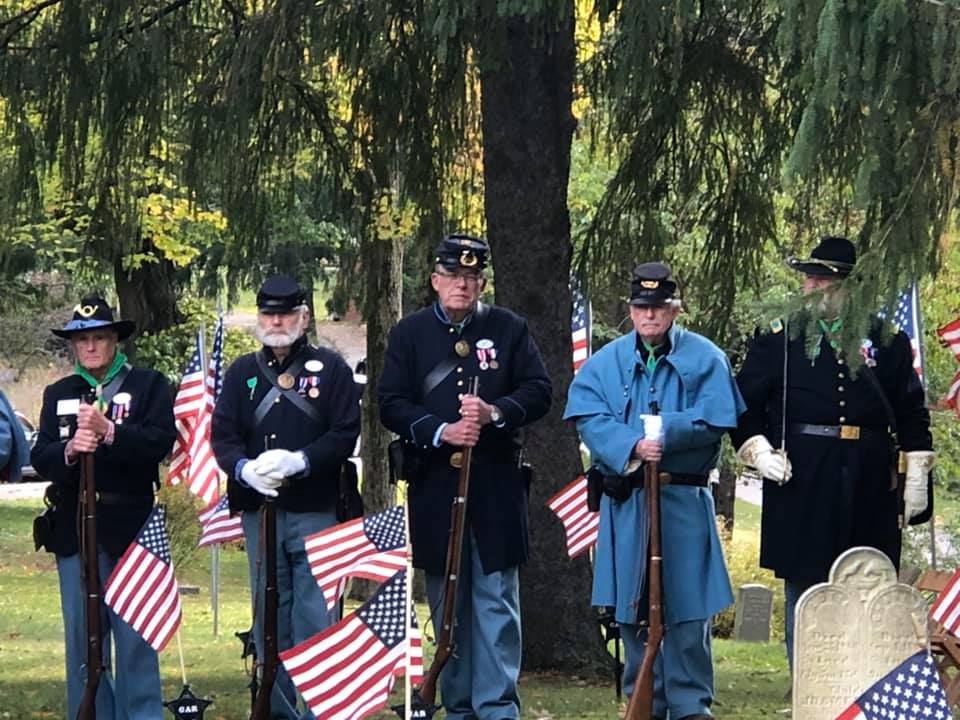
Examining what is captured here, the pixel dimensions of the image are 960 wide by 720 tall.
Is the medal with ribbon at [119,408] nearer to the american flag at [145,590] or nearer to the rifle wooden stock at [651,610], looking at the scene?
the american flag at [145,590]

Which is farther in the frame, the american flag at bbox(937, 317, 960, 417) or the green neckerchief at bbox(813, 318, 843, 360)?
the american flag at bbox(937, 317, 960, 417)

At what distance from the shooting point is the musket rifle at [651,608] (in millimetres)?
6480

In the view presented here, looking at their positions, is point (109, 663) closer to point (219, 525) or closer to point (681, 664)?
point (681, 664)

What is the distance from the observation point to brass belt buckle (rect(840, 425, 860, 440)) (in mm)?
7277

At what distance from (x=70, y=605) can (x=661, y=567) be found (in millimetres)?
2369

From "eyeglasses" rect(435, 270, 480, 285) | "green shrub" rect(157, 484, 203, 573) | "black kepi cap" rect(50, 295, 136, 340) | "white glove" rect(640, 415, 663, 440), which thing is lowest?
"green shrub" rect(157, 484, 203, 573)

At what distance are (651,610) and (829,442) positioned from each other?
116cm

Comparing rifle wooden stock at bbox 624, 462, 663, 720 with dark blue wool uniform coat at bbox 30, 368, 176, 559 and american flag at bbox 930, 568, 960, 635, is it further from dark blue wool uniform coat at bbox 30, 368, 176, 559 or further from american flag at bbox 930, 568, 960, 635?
dark blue wool uniform coat at bbox 30, 368, 176, 559

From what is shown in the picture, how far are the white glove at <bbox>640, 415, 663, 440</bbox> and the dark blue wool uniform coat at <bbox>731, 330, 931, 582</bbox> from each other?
540mm

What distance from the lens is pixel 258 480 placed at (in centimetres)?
700

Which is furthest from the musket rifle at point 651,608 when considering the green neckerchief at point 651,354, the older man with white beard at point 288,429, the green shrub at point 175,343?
the green shrub at point 175,343

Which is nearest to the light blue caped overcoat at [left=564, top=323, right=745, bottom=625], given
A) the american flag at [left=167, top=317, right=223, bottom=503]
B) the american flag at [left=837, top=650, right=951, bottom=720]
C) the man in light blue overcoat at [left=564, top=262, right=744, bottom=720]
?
the man in light blue overcoat at [left=564, top=262, right=744, bottom=720]

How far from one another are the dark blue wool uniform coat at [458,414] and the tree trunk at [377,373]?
6679 millimetres

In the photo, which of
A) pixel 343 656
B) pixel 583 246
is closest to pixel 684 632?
pixel 343 656
